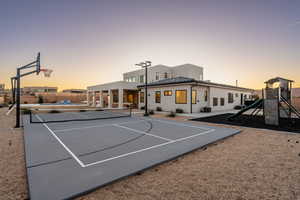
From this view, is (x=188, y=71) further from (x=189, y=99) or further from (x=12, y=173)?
(x=12, y=173)

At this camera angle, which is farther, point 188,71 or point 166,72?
point 166,72

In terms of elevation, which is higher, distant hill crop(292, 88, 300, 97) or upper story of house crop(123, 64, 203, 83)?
upper story of house crop(123, 64, 203, 83)

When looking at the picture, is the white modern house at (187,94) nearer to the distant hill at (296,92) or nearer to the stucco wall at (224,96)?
the stucco wall at (224,96)

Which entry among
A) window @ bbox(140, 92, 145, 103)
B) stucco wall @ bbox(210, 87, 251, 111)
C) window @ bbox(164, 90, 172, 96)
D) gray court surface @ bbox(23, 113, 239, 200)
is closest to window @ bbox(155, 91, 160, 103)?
window @ bbox(164, 90, 172, 96)

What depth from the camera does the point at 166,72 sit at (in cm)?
2630

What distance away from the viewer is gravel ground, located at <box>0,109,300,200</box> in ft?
6.34

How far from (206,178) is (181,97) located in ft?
40.4

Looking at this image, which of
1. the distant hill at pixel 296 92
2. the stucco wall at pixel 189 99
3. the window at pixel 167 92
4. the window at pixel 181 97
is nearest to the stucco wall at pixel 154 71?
the stucco wall at pixel 189 99

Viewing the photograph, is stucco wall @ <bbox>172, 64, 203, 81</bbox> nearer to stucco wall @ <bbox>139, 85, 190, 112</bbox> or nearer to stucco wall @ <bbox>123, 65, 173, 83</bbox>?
stucco wall @ <bbox>123, 65, 173, 83</bbox>

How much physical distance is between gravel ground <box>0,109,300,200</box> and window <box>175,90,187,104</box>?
1039cm

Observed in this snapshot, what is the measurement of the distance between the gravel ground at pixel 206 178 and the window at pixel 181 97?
10.4m

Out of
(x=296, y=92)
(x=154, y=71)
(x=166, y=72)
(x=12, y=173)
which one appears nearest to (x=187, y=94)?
(x=154, y=71)

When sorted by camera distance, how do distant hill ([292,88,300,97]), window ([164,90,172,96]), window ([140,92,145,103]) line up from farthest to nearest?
distant hill ([292,88,300,97]) < window ([140,92,145,103]) < window ([164,90,172,96])

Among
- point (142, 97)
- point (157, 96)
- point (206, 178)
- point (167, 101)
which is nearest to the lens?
point (206, 178)
